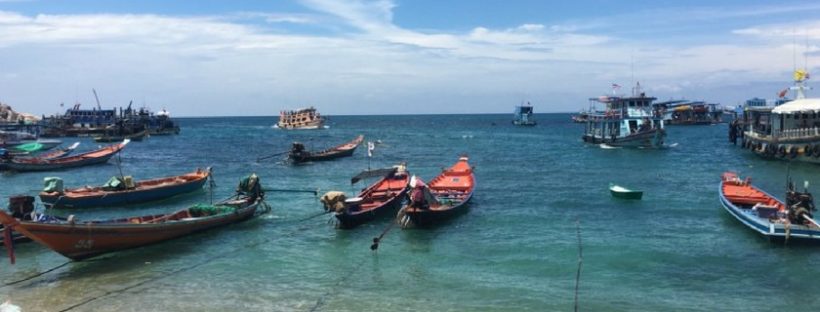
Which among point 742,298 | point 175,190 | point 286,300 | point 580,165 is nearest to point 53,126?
point 175,190

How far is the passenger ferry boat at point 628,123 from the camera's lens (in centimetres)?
7044

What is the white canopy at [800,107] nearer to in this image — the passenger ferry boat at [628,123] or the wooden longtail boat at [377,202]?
the passenger ferry boat at [628,123]

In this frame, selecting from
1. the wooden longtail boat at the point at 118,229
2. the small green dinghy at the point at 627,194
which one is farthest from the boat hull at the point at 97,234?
the small green dinghy at the point at 627,194

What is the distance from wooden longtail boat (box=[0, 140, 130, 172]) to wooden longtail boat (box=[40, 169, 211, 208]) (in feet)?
40.8

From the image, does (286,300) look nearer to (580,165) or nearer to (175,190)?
(175,190)

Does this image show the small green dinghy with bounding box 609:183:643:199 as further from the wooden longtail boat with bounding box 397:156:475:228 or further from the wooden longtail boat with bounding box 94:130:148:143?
the wooden longtail boat with bounding box 94:130:148:143

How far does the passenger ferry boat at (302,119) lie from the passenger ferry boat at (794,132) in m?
98.4

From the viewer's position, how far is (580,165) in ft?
185

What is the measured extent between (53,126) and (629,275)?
366 ft

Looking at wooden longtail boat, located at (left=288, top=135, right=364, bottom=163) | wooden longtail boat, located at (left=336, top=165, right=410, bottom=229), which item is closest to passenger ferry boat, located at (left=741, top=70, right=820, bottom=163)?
wooden longtail boat, located at (left=336, top=165, right=410, bottom=229)

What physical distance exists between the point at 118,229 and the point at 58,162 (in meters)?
36.9

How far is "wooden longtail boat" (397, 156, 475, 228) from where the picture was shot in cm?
2739

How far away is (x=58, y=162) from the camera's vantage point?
178 ft

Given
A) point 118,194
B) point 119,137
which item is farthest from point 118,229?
point 119,137
